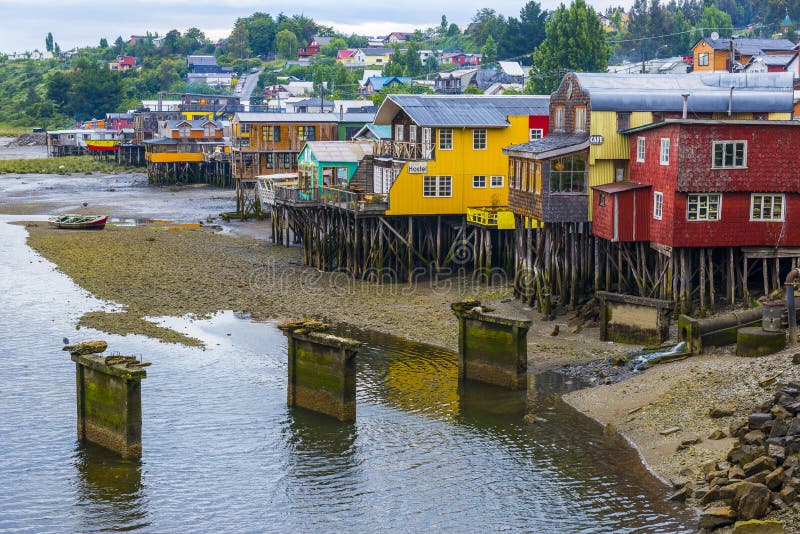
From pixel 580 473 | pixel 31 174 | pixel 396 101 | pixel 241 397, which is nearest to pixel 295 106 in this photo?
pixel 31 174

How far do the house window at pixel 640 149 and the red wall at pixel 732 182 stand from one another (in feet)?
8.00

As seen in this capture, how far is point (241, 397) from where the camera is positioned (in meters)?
33.0

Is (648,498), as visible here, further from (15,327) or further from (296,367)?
(15,327)

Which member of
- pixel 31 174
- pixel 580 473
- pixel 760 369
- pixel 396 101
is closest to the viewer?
pixel 580 473

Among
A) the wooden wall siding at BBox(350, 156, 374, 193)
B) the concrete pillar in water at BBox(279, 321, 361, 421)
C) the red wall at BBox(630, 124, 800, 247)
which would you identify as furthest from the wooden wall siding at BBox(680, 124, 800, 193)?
the wooden wall siding at BBox(350, 156, 374, 193)

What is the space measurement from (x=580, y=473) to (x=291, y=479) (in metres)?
6.81

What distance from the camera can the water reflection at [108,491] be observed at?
23688mm

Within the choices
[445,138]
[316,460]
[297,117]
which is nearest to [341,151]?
[445,138]

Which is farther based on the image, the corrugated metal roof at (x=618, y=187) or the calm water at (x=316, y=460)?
the corrugated metal roof at (x=618, y=187)

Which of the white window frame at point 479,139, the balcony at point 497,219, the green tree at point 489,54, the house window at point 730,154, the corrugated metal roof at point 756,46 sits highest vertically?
the green tree at point 489,54

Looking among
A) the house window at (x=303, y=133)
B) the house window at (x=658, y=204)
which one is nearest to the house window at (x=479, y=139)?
the house window at (x=658, y=204)

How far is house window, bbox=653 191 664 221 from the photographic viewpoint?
38.2 meters

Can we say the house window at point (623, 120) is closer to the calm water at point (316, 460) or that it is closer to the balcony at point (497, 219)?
the balcony at point (497, 219)

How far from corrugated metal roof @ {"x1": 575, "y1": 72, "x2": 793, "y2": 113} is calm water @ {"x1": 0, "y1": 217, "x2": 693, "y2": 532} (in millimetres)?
12186
